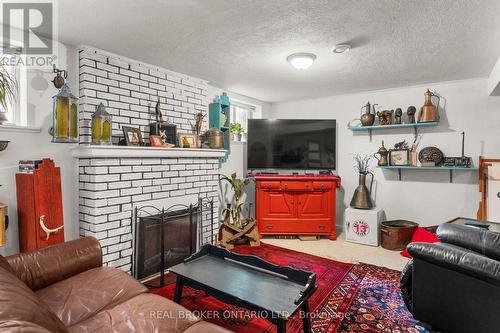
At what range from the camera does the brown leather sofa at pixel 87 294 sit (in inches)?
51.3

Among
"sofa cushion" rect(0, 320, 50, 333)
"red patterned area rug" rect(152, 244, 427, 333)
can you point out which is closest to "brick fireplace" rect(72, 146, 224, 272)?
"red patterned area rug" rect(152, 244, 427, 333)

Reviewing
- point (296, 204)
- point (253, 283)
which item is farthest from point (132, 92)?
point (296, 204)

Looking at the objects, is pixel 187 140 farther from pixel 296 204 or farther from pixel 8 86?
pixel 296 204

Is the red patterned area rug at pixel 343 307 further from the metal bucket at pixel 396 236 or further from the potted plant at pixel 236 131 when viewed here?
the potted plant at pixel 236 131

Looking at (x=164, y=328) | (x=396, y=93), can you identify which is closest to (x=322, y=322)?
(x=164, y=328)

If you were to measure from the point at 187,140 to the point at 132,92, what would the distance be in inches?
30.6

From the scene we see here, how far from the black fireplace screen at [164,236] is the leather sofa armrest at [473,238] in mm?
2285

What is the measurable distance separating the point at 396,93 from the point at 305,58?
210 centimetres

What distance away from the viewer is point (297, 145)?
175 inches

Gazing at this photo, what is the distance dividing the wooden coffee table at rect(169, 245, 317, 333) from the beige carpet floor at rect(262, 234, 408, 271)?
5.53ft

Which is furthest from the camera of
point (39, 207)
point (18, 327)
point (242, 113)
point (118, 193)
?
point (242, 113)

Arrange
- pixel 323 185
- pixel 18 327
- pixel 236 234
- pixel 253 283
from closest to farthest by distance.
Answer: pixel 18 327 < pixel 253 283 < pixel 236 234 < pixel 323 185

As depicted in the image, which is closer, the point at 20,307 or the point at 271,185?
the point at 20,307

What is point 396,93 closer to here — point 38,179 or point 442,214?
point 442,214
